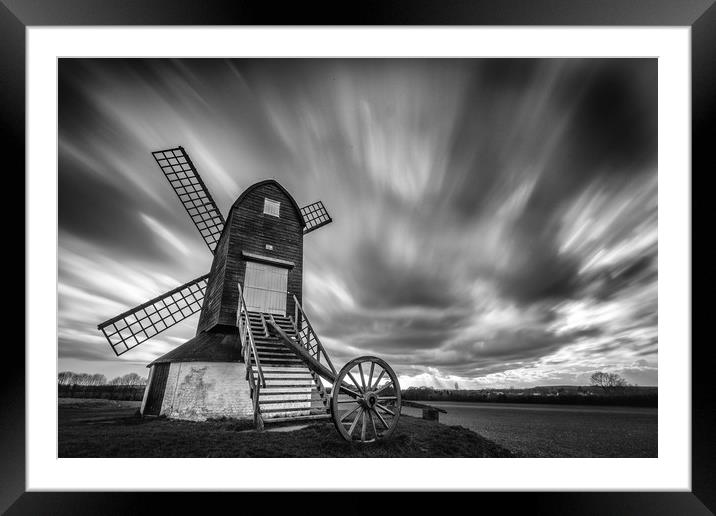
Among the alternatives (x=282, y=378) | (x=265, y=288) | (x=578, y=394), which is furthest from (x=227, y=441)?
Answer: (x=578, y=394)

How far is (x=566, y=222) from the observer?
7.84 metres

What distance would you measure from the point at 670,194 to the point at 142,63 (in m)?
10.2

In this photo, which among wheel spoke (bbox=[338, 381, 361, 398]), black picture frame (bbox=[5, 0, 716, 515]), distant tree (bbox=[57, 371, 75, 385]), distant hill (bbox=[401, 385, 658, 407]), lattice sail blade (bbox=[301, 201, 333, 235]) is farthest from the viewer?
lattice sail blade (bbox=[301, 201, 333, 235])

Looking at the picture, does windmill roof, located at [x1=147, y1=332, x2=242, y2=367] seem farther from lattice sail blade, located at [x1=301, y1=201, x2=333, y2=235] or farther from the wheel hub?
lattice sail blade, located at [x1=301, y1=201, x2=333, y2=235]

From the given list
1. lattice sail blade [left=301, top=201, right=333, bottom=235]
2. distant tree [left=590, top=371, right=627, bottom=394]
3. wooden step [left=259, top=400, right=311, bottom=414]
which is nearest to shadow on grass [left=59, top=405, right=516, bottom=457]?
wooden step [left=259, top=400, right=311, bottom=414]

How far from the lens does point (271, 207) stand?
416 inches

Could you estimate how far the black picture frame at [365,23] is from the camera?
4.52 meters

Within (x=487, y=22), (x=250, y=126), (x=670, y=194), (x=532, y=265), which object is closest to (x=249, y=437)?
(x=250, y=126)

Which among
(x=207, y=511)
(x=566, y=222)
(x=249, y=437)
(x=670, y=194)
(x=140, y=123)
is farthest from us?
(x=566, y=222)

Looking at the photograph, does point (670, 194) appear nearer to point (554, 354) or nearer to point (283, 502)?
point (554, 354)

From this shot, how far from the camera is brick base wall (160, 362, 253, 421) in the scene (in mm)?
8188

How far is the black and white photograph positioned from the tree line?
47mm

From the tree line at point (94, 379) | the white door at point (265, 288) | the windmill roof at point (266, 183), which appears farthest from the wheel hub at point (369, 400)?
the windmill roof at point (266, 183)

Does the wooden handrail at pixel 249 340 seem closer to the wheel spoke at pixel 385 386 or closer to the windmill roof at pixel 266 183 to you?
the wheel spoke at pixel 385 386
